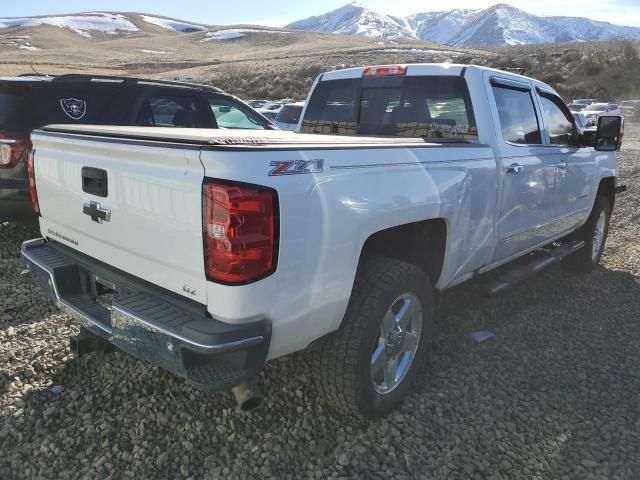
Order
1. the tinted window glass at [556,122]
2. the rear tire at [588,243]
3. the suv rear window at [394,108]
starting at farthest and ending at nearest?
the rear tire at [588,243], the tinted window glass at [556,122], the suv rear window at [394,108]

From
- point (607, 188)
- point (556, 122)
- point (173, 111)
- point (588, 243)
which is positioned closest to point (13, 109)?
point (173, 111)

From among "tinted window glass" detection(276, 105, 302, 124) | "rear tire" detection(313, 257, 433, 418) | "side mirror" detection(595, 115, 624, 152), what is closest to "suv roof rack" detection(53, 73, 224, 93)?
"side mirror" detection(595, 115, 624, 152)

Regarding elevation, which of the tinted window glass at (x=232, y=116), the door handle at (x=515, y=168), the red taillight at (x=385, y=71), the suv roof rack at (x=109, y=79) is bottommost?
the door handle at (x=515, y=168)

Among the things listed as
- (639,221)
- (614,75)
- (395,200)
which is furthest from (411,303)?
(614,75)

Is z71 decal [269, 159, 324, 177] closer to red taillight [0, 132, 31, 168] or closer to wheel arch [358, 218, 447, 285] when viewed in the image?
wheel arch [358, 218, 447, 285]

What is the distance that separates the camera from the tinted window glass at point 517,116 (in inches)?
150

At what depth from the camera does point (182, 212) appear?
2.16 meters

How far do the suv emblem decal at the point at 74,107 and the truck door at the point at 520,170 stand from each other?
14.5 ft

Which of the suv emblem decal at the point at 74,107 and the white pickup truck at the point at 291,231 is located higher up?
the suv emblem decal at the point at 74,107

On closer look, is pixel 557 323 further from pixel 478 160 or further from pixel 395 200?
pixel 395 200

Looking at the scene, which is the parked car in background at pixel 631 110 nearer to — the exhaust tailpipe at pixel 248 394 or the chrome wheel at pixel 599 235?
the chrome wheel at pixel 599 235

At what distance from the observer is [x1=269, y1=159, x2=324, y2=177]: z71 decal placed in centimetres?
211

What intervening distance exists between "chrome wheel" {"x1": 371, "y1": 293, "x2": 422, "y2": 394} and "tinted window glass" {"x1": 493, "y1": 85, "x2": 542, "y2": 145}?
1527 mm

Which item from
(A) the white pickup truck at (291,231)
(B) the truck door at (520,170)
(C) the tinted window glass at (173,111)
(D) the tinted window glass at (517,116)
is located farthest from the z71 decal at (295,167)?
(C) the tinted window glass at (173,111)
